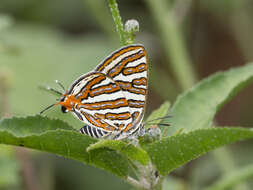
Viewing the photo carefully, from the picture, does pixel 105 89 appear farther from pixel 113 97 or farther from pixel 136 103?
pixel 136 103

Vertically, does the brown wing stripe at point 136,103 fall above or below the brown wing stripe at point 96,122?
above

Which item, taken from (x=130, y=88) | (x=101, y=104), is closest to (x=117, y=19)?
(x=130, y=88)

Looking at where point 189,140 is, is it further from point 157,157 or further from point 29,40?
point 29,40

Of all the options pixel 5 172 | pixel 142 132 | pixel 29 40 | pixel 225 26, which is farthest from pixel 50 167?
pixel 225 26

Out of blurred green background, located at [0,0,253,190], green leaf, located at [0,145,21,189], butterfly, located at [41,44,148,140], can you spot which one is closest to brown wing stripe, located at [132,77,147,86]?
butterfly, located at [41,44,148,140]

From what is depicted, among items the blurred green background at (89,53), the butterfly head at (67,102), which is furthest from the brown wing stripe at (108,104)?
the blurred green background at (89,53)

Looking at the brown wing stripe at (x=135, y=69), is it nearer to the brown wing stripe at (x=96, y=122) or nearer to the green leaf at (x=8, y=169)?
the brown wing stripe at (x=96, y=122)
